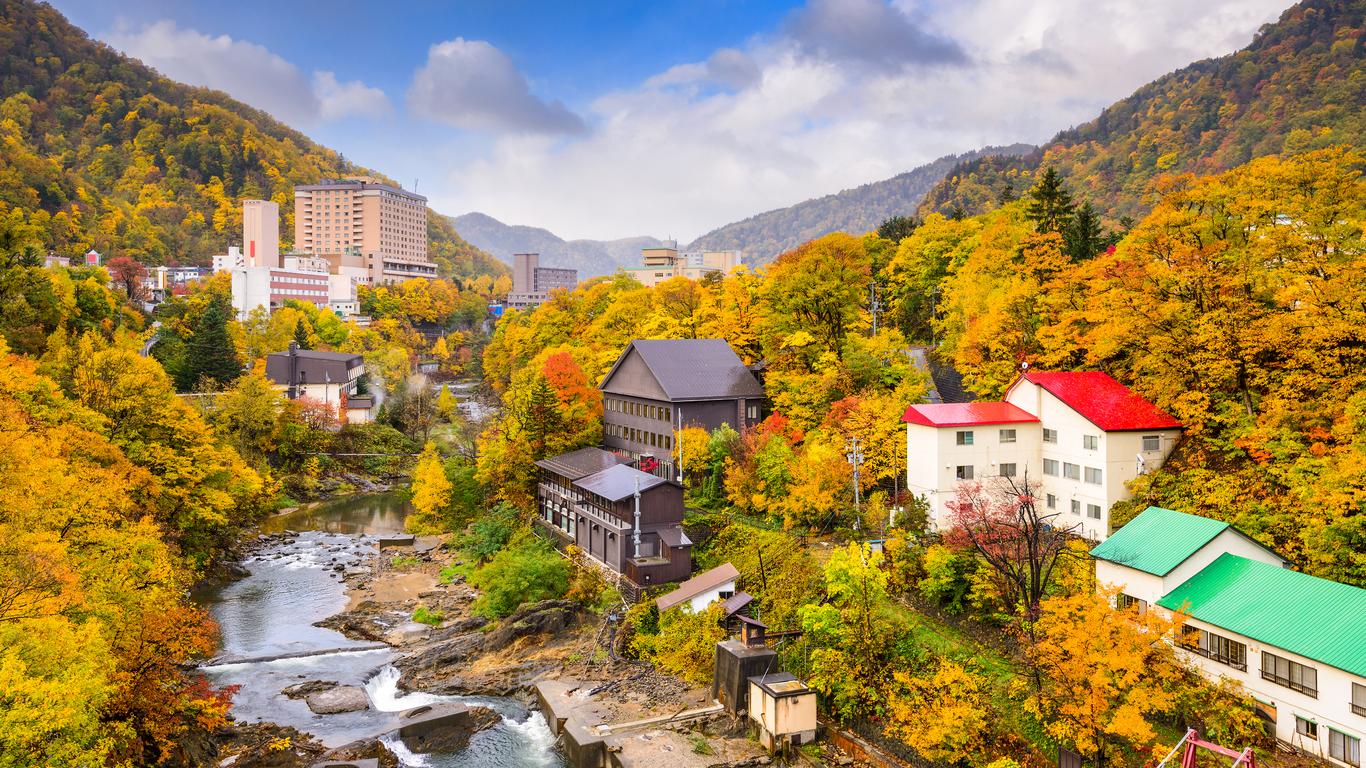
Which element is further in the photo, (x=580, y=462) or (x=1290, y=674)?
(x=580, y=462)

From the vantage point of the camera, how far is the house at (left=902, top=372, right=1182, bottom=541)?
23422mm

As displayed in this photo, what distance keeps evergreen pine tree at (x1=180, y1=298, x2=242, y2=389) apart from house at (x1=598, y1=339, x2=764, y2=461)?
30914 millimetres

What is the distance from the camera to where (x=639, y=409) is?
136 ft

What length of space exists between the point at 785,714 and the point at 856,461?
995cm

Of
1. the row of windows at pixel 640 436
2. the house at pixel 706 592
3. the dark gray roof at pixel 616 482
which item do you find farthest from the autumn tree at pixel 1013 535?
the row of windows at pixel 640 436

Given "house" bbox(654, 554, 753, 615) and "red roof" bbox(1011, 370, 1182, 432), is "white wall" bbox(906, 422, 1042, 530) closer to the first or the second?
"red roof" bbox(1011, 370, 1182, 432)

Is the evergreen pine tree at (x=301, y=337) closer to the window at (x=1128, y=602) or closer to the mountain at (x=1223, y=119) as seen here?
the mountain at (x=1223, y=119)

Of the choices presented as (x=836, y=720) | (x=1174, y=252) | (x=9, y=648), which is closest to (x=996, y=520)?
(x=836, y=720)

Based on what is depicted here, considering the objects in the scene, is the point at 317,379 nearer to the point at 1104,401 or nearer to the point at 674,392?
the point at 674,392

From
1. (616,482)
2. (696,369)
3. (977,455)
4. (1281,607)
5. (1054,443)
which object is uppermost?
(696,369)

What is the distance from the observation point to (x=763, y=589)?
2695 cm

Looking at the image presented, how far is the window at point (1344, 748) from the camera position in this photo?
1439 centimetres

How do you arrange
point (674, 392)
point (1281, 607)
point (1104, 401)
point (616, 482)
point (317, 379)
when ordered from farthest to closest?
1. point (317, 379)
2. point (674, 392)
3. point (616, 482)
4. point (1104, 401)
5. point (1281, 607)

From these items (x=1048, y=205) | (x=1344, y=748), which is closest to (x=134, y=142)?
(x=1048, y=205)
